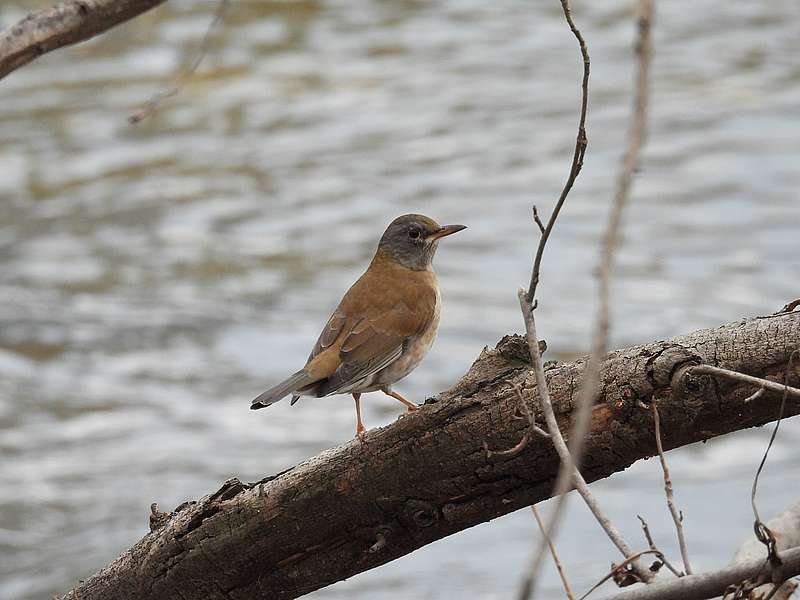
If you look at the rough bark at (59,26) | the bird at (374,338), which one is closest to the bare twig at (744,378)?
the bird at (374,338)

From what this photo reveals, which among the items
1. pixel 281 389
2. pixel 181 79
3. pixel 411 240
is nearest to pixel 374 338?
pixel 281 389

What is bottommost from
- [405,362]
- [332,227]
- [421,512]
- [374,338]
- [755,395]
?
[332,227]

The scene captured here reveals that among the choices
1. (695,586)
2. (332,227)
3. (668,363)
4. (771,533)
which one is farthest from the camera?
(332,227)

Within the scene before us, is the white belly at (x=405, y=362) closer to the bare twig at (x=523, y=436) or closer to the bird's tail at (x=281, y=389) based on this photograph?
the bird's tail at (x=281, y=389)

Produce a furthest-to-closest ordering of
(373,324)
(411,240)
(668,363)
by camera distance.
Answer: (411,240) < (373,324) < (668,363)

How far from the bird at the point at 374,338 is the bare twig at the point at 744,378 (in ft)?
4.84

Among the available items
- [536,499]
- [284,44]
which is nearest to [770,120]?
[284,44]

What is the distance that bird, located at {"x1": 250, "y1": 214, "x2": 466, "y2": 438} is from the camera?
4594mm

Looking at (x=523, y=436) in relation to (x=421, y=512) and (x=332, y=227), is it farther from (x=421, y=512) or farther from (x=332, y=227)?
(x=332, y=227)

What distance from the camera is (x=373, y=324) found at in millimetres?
4922

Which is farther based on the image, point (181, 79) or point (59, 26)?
point (181, 79)

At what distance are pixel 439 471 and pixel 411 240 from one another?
2.50 meters

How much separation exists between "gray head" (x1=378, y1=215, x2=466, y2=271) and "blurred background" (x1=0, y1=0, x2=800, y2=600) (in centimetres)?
274

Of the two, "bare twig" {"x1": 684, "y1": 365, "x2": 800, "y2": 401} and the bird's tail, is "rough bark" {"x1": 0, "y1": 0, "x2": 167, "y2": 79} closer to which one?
the bird's tail
